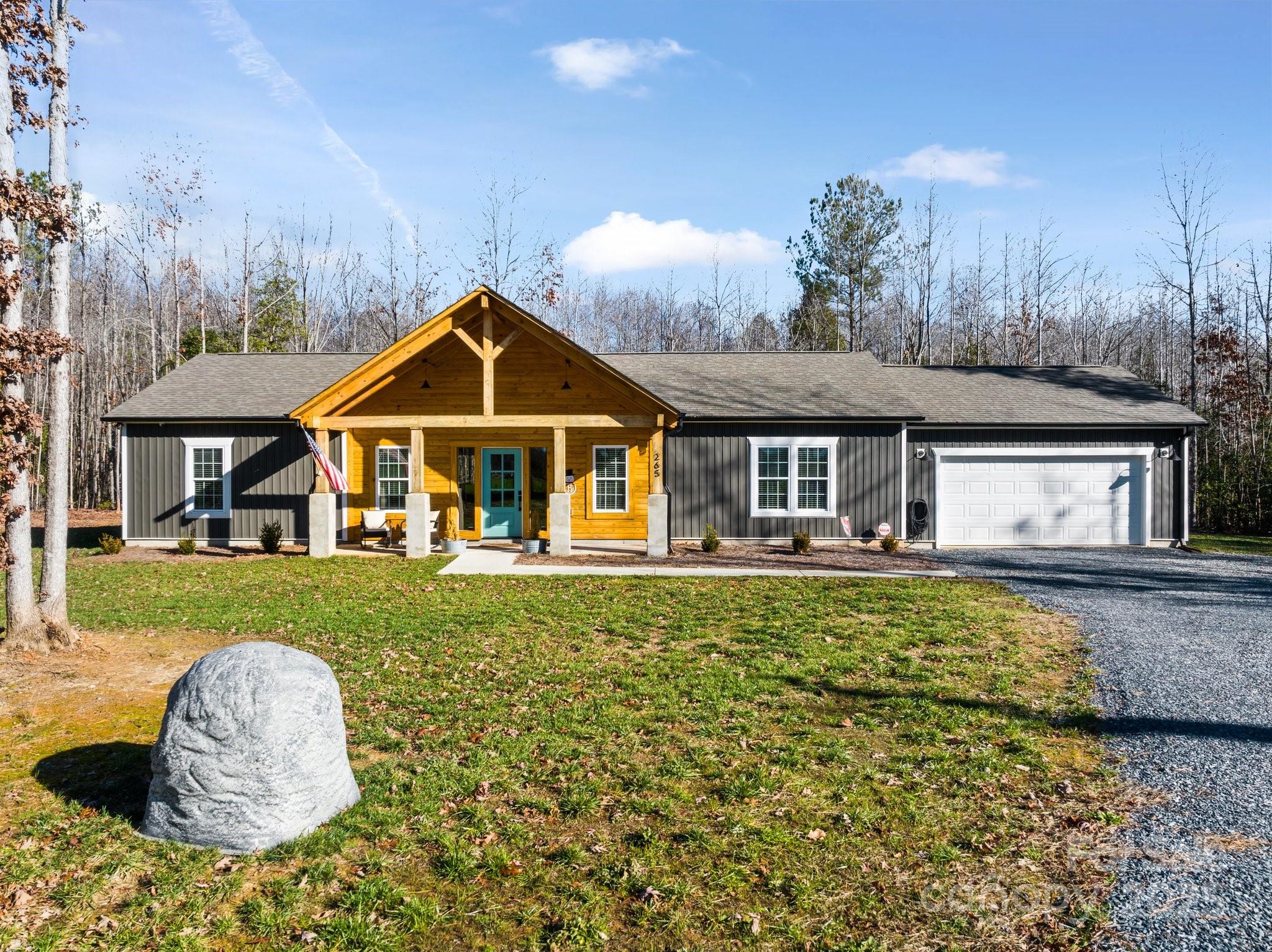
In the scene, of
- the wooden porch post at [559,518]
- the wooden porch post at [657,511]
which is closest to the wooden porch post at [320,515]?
the wooden porch post at [559,518]

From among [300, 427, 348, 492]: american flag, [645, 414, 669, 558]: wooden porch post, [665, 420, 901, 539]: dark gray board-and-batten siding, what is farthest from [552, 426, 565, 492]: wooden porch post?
[300, 427, 348, 492]: american flag

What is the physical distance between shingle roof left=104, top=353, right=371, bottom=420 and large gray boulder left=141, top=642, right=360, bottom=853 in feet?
45.0

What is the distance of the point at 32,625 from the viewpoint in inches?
313

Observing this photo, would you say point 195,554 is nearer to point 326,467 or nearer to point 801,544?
point 326,467

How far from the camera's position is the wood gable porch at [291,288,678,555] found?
16141mm

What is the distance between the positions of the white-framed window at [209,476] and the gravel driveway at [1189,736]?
16763 millimetres

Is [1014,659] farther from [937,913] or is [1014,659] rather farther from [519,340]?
[519,340]

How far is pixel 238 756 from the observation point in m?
4.35

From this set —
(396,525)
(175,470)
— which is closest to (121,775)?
(396,525)

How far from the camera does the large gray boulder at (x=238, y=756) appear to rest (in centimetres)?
435

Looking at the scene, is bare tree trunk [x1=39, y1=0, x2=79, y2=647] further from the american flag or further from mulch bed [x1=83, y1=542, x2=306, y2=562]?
mulch bed [x1=83, y1=542, x2=306, y2=562]

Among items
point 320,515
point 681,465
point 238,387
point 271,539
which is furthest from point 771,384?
point 238,387

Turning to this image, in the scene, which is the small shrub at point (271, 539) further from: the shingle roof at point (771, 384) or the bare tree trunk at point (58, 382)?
the shingle roof at point (771, 384)

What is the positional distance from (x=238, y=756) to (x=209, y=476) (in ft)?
51.9
